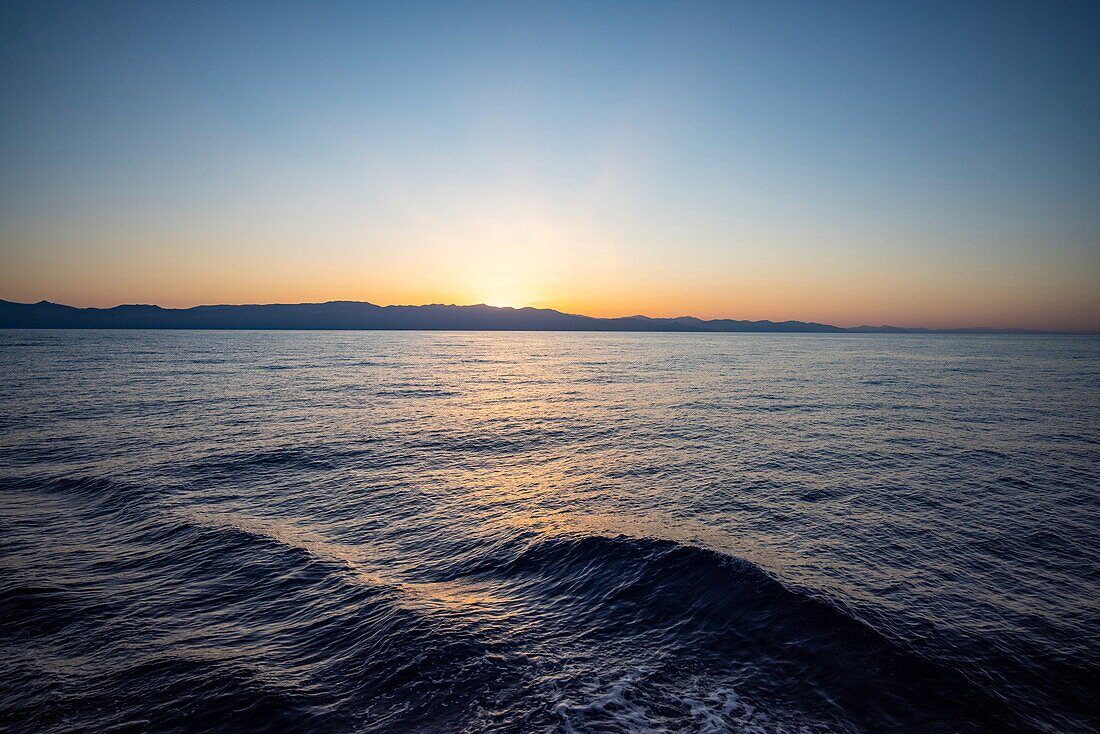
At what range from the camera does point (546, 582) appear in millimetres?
12719

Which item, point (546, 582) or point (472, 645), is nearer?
point (472, 645)

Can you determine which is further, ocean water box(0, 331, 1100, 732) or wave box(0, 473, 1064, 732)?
ocean water box(0, 331, 1100, 732)

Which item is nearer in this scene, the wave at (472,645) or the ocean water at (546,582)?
the wave at (472,645)

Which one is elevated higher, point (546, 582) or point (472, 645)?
point (472, 645)

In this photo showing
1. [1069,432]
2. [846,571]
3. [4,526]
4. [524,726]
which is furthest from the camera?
[1069,432]

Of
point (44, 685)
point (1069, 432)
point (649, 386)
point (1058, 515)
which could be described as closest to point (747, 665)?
point (44, 685)

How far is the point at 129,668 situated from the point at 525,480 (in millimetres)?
14217

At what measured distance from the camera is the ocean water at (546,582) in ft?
27.3

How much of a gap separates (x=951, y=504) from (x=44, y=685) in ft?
84.1

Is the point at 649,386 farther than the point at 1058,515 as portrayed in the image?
Yes

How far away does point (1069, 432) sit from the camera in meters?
30.5

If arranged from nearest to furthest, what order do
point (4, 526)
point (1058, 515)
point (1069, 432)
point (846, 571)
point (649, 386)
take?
1. point (846, 571)
2. point (4, 526)
3. point (1058, 515)
4. point (1069, 432)
5. point (649, 386)

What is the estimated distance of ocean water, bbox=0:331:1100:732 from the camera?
27.3ft

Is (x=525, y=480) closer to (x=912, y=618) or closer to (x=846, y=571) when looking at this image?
(x=846, y=571)
